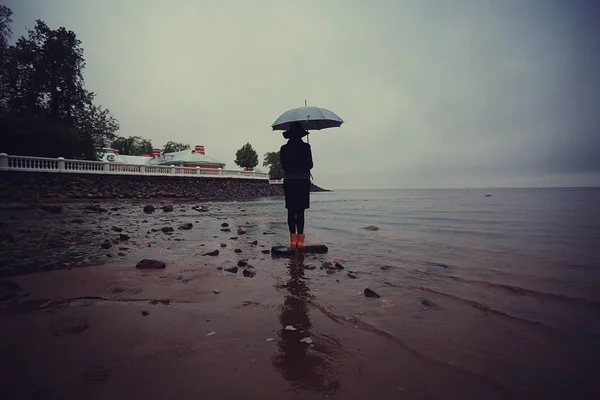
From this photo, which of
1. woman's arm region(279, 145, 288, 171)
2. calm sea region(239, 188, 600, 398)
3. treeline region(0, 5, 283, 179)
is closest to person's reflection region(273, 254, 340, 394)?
calm sea region(239, 188, 600, 398)

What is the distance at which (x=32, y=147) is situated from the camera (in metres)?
25.0

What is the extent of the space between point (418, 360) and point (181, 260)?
4022 mm

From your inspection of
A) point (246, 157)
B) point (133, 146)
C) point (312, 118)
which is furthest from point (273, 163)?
point (312, 118)

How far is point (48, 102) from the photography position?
30.8 m

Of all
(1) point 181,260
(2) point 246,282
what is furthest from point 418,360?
(1) point 181,260

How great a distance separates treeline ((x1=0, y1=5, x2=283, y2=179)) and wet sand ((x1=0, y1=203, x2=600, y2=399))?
3001 centimetres

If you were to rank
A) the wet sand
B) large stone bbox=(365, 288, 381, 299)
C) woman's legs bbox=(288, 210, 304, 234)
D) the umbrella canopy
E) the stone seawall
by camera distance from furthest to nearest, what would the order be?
the stone seawall
the umbrella canopy
woman's legs bbox=(288, 210, 304, 234)
large stone bbox=(365, 288, 381, 299)
the wet sand

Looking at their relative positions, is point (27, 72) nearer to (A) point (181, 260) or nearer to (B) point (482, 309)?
(A) point (181, 260)

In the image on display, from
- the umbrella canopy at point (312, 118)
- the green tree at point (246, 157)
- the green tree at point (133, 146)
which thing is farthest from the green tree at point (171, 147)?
the umbrella canopy at point (312, 118)

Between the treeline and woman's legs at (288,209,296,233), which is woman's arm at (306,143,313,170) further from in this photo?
the treeline

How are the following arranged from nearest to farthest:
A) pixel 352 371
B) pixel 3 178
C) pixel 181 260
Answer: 1. pixel 352 371
2. pixel 181 260
3. pixel 3 178

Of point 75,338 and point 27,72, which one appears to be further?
point 27,72

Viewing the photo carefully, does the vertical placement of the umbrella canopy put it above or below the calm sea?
above

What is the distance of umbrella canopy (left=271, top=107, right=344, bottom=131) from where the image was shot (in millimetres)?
7249
